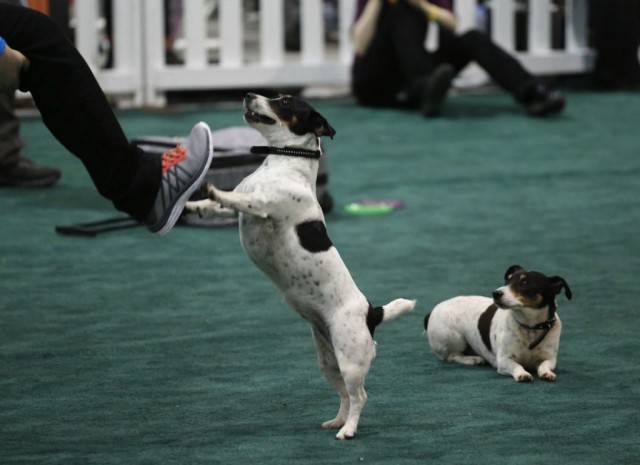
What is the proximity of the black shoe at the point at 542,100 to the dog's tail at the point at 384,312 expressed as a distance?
6.34m

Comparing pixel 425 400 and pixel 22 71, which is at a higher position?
pixel 22 71

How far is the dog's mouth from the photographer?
3408 millimetres

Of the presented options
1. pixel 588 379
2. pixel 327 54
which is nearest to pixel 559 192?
pixel 588 379

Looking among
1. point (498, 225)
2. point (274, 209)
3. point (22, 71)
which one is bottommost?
point (498, 225)

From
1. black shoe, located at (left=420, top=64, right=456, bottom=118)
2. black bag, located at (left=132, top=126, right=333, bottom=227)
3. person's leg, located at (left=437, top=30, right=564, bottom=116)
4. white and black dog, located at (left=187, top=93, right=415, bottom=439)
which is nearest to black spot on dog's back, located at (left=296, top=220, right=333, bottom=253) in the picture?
white and black dog, located at (left=187, top=93, right=415, bottom=439)

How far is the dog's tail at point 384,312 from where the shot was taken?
346 cm

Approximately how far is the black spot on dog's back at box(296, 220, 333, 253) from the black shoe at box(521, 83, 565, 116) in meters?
6.43

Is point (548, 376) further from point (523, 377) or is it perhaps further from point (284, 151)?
point (284, 151)

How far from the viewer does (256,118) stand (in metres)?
3.42

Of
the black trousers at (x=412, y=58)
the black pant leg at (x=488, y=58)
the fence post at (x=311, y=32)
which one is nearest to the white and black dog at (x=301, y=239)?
the black trousers at (x=412, y=58)

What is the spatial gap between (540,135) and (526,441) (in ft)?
19.4

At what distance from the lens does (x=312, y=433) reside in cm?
352

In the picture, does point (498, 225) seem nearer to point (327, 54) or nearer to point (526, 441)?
point (526, 441)

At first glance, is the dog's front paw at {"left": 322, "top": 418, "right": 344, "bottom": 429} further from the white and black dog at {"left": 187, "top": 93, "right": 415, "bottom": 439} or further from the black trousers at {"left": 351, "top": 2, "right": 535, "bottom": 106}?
the black trousers at {"left": 351, "top": 2, "right": 535, "bottom": 106}
